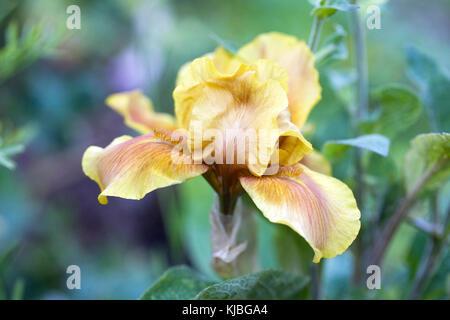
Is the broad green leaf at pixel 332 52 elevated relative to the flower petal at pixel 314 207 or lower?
elevated

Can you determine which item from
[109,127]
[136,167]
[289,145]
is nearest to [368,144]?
[289,145]

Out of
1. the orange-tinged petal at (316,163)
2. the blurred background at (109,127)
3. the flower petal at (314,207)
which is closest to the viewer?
the flower petal at (314,207)

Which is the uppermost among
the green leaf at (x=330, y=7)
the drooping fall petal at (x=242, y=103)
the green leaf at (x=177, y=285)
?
the green leaf at (x=330, y=7)

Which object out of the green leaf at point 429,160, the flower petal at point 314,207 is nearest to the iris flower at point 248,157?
the flower petal at point 314,207

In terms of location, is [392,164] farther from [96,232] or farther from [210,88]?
[96,232]

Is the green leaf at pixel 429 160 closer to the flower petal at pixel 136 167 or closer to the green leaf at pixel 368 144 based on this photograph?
the green leaf at pixel 368 144
